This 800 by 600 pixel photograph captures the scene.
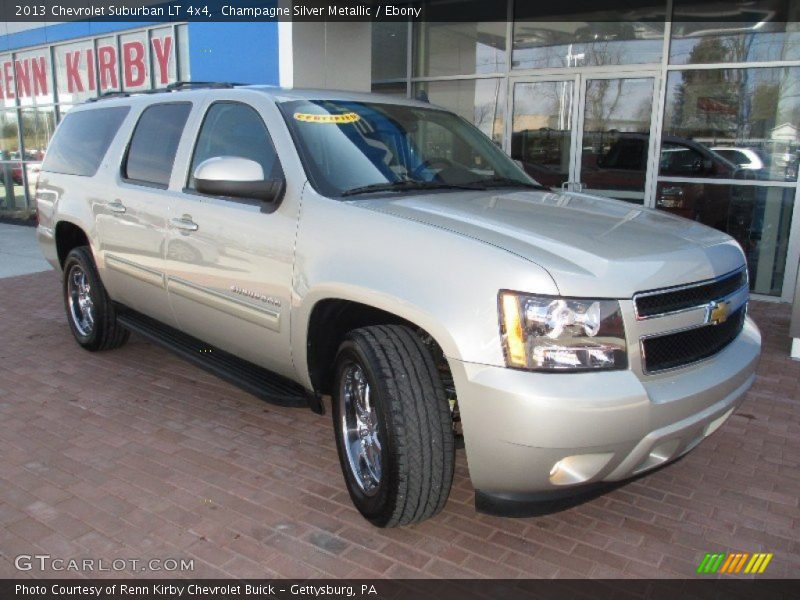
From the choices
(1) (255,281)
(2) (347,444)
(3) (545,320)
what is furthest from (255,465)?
(3) (545,320)

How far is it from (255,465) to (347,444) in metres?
0.74

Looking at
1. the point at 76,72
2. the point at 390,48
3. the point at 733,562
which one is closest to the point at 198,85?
the point at 733,562

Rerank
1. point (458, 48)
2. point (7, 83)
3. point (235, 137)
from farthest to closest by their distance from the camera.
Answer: point (7, 83) → point (458, 48) → point (235, 137)

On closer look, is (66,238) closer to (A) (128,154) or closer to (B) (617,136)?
(A) (128,154)

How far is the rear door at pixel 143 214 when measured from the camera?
4.30 meters

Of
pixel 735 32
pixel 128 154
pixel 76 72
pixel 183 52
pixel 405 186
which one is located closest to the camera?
pixel 405 186

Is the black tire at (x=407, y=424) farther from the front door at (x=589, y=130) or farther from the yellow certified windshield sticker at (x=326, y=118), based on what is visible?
the front door at (x=589, y=130)

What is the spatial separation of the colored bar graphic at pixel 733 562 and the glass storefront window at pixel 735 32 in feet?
21.9

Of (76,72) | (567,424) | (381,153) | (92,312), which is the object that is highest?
(76,72)

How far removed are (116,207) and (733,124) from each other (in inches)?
269

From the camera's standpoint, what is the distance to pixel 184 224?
398 cm

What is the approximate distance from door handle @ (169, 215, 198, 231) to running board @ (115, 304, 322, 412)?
0.76 m

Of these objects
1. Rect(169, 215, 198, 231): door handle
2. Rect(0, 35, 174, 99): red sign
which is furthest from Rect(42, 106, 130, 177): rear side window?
Rect(0, 35, 174, 99): red sign

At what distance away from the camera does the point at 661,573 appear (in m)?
2.78
